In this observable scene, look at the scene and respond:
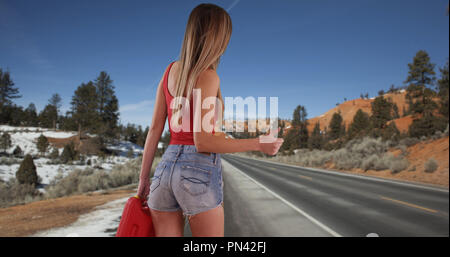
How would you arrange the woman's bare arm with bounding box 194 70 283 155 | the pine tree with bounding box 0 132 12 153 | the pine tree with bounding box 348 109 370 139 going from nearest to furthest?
the woman's bare arm with bounding box 194 70 283 155
the pine tree with bounding box 0 132 12 153
the pine tree with bounding box 348 109 370 139

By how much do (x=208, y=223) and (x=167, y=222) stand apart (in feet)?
0.79

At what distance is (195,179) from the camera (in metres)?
1.04

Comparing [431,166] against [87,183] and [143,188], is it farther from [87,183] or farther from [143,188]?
[87,183]

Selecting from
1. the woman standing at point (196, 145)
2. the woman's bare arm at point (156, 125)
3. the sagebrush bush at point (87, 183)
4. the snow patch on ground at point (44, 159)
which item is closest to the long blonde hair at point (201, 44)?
the woman standing at point (196, 145)

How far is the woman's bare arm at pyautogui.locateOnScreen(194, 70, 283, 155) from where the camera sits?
3.36ft

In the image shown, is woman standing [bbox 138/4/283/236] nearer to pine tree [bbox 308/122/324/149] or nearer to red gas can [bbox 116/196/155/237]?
red gas can [bbox 116/196/155/237]

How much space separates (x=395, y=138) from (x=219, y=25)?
103 ft

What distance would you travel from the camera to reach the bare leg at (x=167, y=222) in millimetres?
1154

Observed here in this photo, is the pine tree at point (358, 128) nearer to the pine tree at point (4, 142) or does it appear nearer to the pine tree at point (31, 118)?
the pine tree at point (4, 142)

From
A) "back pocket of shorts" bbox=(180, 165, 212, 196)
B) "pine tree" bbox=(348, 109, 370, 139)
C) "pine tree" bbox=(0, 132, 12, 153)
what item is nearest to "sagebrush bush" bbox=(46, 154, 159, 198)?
"back pocket of shorts" bbox=(180, 165, 212, 196)

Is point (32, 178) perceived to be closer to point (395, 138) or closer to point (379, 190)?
point (379, 190)

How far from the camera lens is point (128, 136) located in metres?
42.8

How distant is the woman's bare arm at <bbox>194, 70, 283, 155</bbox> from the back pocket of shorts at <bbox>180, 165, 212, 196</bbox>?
0.33 feet

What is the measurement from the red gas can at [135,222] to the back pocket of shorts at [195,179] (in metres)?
0.33
